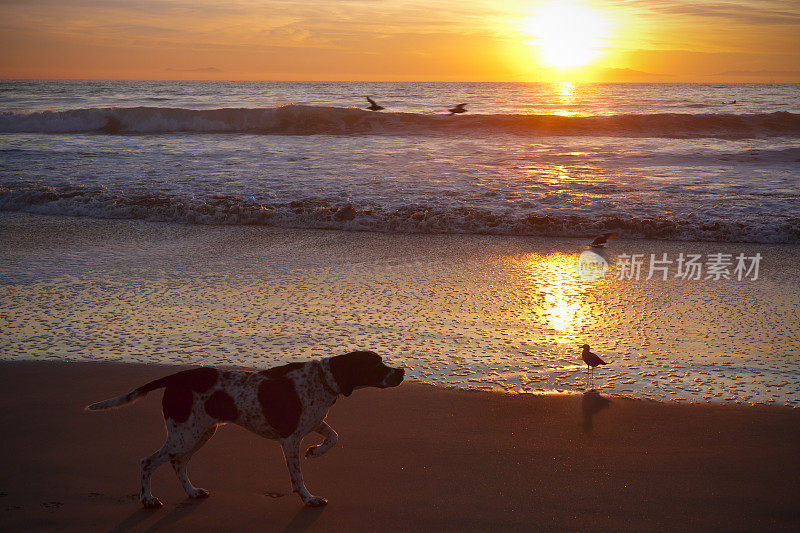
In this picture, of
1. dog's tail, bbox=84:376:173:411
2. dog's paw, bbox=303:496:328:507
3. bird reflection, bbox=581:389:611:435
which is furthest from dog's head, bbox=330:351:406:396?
bird reflection, bbox=581:389:611:435

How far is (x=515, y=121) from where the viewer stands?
29984 millimetres

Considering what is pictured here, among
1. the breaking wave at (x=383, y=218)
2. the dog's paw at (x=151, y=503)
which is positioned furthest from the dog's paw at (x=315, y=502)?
the breaking wave at (x=383, y=218)

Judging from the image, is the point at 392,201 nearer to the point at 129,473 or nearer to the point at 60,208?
the point at 60,208

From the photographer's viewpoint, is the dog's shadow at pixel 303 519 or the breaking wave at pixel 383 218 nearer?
the dog's shadow at pixel 303 519

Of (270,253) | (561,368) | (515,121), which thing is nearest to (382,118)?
(515,121)

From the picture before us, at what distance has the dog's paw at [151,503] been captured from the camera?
3084 millimetres

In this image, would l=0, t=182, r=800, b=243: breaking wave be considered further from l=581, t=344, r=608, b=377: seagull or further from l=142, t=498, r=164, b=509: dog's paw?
l=142, t=498, r=164, b=509: dog's paw

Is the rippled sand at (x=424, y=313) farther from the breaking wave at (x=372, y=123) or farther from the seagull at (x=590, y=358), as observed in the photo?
the breaking wave at (x=372, y=123)

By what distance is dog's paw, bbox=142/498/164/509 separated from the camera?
10.1 feet

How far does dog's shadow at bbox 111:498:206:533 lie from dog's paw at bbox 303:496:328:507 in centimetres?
54

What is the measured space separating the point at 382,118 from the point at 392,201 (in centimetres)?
1895

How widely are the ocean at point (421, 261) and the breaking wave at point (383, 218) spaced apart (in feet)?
0.15

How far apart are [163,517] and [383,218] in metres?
8.37

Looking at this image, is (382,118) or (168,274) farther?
(382,118)
